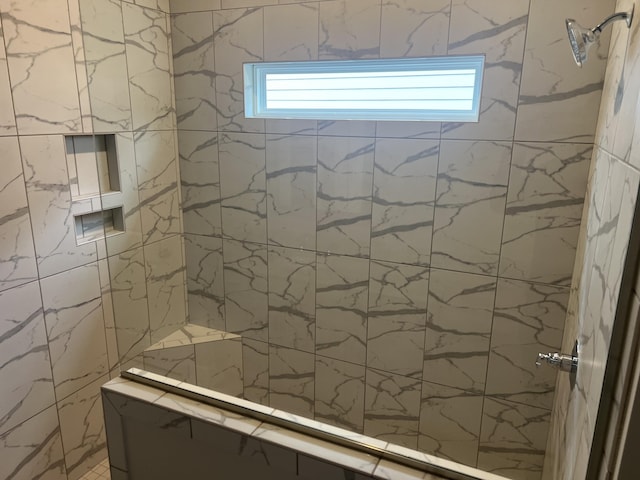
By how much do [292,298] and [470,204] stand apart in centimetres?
103

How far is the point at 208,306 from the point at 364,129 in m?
1.32

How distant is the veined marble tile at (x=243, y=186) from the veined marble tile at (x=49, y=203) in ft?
2.40

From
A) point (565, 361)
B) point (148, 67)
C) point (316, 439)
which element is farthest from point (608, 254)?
point (148, 67)

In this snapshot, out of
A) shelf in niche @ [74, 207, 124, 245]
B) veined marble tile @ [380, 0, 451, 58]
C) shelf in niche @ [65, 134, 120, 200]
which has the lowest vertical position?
shelf in niche @ [74, 207, 124, 245]

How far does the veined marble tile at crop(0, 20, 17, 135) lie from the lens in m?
1.72

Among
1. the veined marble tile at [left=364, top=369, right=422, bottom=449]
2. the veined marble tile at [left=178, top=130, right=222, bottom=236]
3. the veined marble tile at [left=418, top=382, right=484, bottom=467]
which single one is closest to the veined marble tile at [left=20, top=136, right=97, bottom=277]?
the veined marble tile at [left=178, top=130, right=222, bottom=236]

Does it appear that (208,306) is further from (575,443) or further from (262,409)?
(575,443)

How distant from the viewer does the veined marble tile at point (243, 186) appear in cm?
232

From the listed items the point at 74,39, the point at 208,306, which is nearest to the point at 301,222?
the point at 208,306

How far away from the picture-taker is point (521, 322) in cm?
198

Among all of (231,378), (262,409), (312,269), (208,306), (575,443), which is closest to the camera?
(575,443)

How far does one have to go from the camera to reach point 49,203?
1.96 meters

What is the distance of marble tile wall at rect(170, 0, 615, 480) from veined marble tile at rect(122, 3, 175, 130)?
0.08 m

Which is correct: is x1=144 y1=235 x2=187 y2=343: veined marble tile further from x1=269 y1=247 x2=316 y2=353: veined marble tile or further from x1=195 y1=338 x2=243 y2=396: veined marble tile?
x1=269 y1=247 x2=316 y2=353: veined marble tile
